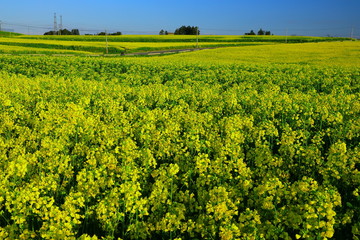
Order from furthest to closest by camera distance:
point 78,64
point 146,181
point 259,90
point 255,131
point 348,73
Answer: point 78,64
point 348,73
point 259,90
point 255,131
point 146,181

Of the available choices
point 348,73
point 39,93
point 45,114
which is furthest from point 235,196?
point 348,73

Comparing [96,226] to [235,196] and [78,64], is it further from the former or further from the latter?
[78,64]

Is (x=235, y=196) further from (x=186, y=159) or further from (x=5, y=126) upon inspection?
(x=5, y=126)

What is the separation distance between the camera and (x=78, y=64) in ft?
96.0

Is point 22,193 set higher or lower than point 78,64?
lower

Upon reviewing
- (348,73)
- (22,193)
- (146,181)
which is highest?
(348,73)

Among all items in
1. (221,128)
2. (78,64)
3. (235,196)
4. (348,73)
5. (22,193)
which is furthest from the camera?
(78,64)

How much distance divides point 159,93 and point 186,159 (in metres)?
6.76

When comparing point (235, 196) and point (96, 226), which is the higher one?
point (235, 196)

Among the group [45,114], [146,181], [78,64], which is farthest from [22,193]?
[78,64]

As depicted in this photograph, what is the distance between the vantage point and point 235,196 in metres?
4.31

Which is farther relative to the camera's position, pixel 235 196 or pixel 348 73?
pixel 348 73

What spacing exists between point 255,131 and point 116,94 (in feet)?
22.2

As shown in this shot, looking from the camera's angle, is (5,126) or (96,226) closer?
(96,226)
